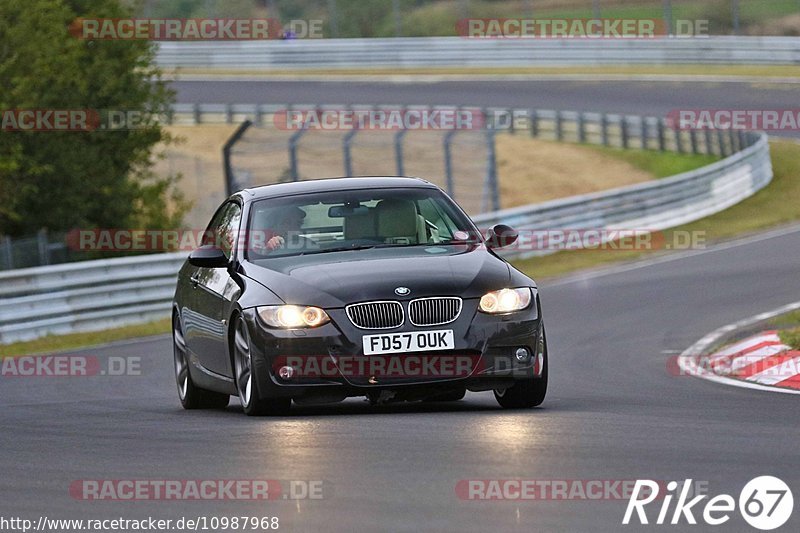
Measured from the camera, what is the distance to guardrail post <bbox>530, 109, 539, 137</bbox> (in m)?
42.0

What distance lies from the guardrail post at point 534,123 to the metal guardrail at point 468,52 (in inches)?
320

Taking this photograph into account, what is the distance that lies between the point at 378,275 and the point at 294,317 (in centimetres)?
54

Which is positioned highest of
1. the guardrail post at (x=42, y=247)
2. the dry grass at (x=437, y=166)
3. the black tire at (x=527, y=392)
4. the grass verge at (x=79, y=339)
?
the black tire at (x=527, y=392)

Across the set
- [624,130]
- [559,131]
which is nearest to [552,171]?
[624,130]

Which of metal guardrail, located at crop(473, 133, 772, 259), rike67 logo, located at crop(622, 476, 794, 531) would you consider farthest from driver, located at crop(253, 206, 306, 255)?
metal guardrail, located at crop(473, 133, 772, 259)

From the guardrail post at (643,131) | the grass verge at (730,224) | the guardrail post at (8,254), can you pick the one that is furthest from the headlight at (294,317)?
the guardrail post at (643,131)

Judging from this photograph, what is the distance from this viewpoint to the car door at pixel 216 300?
1061cm

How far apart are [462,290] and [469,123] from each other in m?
30.2

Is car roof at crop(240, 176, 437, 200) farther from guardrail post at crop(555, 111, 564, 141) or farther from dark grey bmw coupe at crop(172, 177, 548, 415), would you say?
guardrail post at crop(555, 111, 564, 141)

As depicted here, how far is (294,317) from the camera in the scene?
9633 mm

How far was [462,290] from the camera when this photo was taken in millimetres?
9625

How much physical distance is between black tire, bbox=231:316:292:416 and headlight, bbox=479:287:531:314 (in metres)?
1.29

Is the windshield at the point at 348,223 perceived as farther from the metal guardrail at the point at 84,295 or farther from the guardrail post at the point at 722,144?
the guardrail post at the point at 722,144

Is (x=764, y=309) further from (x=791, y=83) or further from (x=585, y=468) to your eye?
(x=791, y=83)
